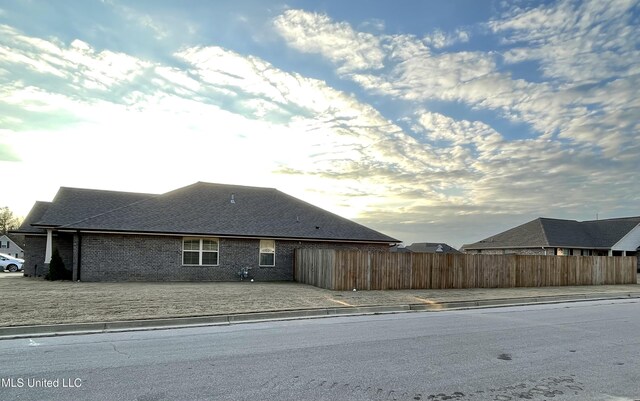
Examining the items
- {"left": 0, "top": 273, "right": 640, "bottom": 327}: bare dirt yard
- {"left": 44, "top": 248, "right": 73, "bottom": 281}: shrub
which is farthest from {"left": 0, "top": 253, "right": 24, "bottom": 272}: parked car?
{"left": 0, "top": 273, "right": 640, "bottom": 327}: bare dirt yard

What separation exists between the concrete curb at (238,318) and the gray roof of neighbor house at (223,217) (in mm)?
10890

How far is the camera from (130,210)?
24125 mm

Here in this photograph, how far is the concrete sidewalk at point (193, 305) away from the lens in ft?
34.8

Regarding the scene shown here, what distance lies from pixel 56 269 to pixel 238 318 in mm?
15575

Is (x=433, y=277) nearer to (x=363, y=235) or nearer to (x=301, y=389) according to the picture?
(x=363, y=235)

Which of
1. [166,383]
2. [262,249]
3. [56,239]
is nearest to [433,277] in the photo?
[262,249]

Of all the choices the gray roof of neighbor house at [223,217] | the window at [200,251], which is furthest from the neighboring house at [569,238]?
the window at [200,251]

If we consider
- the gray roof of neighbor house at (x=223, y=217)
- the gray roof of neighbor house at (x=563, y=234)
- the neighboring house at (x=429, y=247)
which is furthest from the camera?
the neighboring house at (x=429, y=247)

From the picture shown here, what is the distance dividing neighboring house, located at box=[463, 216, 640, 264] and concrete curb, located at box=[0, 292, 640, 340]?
2628 centimetres

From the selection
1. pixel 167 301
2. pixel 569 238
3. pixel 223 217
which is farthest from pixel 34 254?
pixel 569 238

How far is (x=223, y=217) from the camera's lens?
25.6 metres

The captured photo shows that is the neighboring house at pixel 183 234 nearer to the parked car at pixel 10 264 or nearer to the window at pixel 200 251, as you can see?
the window at pixel 200 251

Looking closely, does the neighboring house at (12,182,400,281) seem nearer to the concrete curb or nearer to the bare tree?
the concrete curb

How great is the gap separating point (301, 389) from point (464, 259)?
18.5 m
